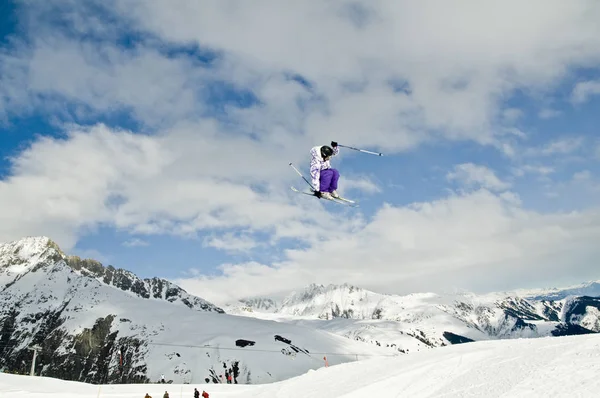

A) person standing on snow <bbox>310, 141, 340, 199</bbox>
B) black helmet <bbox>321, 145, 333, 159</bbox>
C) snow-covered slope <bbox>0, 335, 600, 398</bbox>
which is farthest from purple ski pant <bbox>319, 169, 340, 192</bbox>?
snow-covered slope <bbox>0, 335, 600, 398</bbox>

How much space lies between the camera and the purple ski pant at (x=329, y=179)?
712 inches

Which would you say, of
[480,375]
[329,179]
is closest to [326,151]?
[329,179]

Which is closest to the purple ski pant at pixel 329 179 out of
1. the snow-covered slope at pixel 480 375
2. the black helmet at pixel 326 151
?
the black helmet at pixel 326 151

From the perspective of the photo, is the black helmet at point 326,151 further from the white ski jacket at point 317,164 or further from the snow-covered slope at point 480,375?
the snow-covered slope at point 480,375

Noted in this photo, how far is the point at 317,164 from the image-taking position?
704 inches

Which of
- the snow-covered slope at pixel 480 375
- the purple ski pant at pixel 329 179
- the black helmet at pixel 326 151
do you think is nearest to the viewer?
the snow-covered slope at pixel 480 375

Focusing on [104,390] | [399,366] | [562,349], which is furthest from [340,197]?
[104,390]

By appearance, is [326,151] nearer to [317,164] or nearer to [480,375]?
[317,164]

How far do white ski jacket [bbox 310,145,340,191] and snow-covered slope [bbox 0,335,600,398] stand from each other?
8.50 metres

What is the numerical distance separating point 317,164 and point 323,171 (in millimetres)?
425

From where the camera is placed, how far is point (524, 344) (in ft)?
60.5

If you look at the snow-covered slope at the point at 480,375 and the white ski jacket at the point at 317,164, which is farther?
the white ski jacket at the point at 317,164

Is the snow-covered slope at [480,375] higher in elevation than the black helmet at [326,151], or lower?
lower

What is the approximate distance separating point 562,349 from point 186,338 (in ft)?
634
